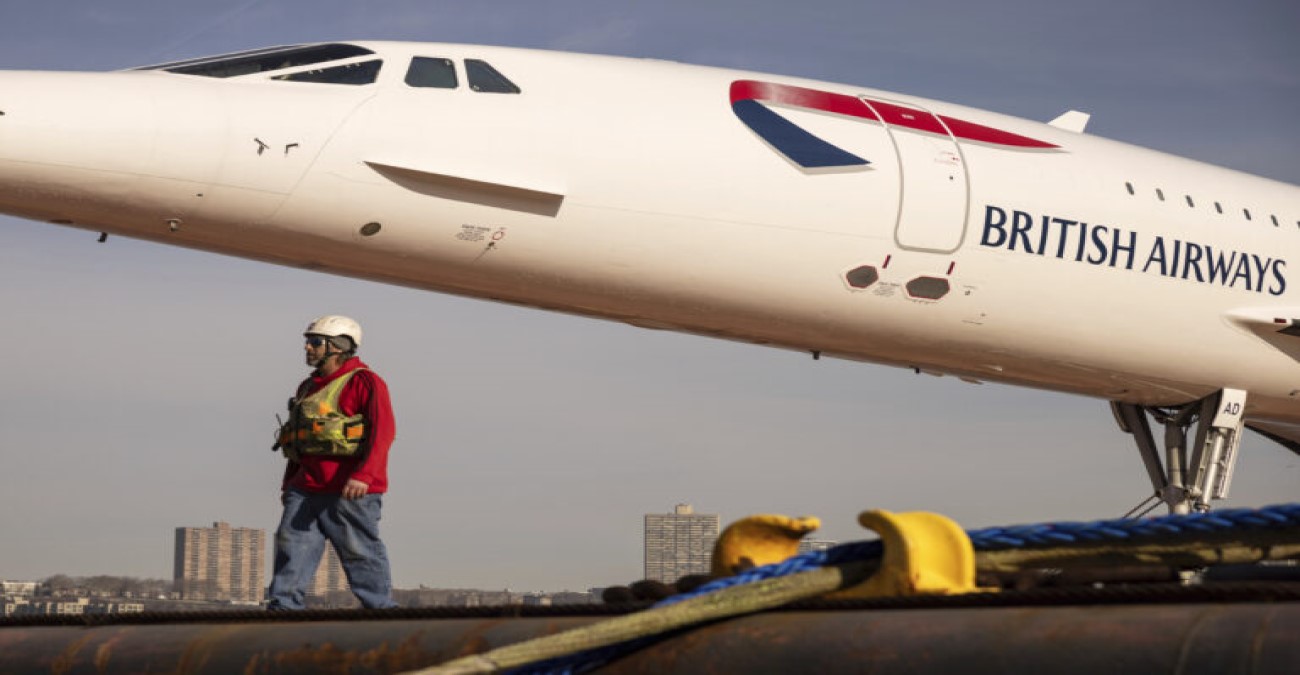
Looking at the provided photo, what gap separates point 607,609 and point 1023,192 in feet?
Answer: 35.3

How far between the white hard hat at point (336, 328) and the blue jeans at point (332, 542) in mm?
958

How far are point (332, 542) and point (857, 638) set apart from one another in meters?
6.98

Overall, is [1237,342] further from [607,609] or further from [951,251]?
[607,609]

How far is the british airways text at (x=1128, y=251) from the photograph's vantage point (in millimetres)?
14156

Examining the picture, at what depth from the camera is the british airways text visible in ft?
46.4

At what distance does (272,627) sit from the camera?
5.09 meters

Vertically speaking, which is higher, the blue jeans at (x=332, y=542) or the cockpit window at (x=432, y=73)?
the cockpit window at (x=432, y=73)

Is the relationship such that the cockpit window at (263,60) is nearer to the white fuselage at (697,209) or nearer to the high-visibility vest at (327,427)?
the white fuselage at (697,209)

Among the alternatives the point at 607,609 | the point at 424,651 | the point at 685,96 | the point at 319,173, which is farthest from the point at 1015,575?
the point at 685,96

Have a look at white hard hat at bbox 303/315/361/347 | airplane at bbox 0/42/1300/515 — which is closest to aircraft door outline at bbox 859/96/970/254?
airplane at bbox 0/42/1300/515

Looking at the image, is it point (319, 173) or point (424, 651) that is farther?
point (319, 173)

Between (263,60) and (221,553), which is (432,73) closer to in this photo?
(263,60)

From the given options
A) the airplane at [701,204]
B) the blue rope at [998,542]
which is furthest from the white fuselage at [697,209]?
the blue rope at [998,542]

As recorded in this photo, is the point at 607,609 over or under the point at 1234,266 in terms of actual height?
under
